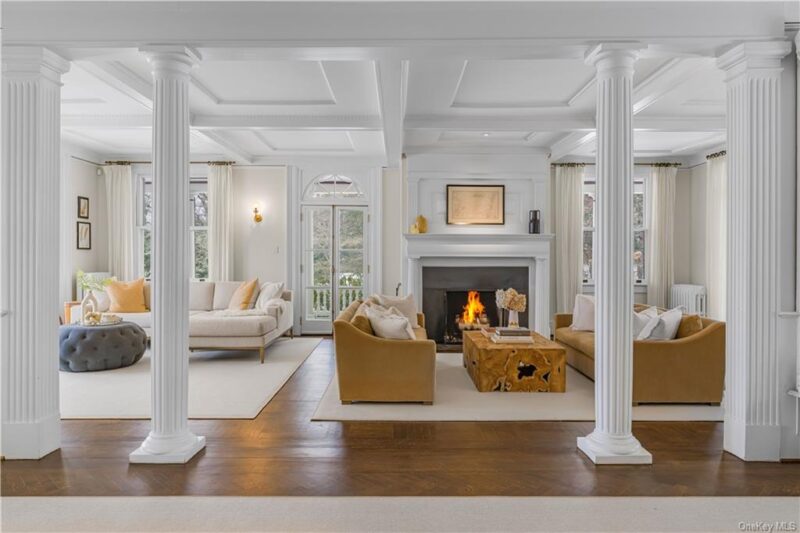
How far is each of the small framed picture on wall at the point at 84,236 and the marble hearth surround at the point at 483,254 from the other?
524 cm

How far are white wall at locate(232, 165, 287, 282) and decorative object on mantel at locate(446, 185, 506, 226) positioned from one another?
9.66 ft

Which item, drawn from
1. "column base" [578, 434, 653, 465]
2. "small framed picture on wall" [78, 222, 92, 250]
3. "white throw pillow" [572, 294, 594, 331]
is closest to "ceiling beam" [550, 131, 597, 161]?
"white throw pillow" [572, 294, 594, 331]

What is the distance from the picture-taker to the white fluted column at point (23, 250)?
3.29 metres

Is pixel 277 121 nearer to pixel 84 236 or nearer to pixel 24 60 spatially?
pixel 24 60

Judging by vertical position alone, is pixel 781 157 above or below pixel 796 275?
above

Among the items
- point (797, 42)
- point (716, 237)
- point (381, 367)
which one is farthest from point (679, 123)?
point (381, 367)

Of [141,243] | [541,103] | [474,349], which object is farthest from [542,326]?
[141,243]

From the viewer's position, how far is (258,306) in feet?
24.8

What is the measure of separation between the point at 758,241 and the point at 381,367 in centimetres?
298

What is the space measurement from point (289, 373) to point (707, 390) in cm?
420

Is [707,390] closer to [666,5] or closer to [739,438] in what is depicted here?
[739,438]

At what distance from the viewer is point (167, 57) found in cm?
328

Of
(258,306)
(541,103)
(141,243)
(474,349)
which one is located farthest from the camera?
(141,243)

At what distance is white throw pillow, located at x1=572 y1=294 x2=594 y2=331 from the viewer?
6.06 metres
